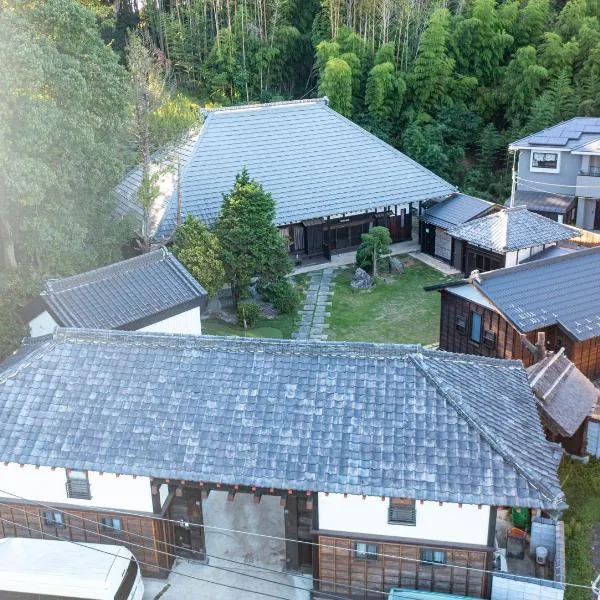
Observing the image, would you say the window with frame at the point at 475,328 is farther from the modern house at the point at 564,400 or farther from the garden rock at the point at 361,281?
the garden rock at the point at 361,281

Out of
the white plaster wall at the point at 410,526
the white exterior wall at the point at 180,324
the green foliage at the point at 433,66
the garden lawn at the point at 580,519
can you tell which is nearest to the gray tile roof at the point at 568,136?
the green foliage at the point at 433,66

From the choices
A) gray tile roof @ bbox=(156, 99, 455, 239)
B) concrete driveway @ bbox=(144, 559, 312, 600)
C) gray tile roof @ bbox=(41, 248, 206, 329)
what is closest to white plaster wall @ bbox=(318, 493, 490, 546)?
concrete driveway @ bbox=(144, 559, 312, 600)

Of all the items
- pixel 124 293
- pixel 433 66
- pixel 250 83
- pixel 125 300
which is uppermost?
pixel 433 66

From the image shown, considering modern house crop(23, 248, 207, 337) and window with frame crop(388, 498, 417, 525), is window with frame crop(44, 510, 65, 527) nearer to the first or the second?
modern house crop(23, 248, 207, 337)

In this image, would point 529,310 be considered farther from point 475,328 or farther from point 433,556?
point 433,556

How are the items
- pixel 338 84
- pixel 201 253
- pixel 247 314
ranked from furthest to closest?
pixel 338 84, pixel 247 314, pixel 201 253

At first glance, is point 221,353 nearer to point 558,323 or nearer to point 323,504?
point 323,504

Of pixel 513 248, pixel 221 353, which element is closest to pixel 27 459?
pixel 221 353

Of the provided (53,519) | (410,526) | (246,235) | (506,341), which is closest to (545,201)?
(506,341)

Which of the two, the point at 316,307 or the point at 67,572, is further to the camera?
the point at 316,307
